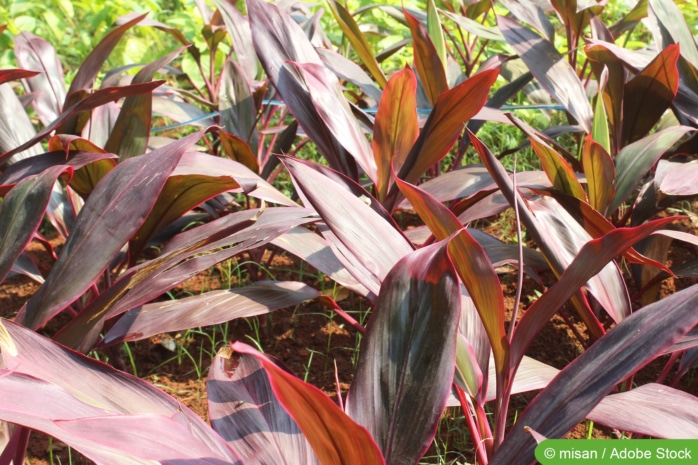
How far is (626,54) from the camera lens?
1.48 m

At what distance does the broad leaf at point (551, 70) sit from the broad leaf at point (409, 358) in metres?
0.92

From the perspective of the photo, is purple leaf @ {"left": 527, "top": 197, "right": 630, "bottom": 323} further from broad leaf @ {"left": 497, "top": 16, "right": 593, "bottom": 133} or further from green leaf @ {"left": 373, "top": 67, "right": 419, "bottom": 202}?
broad leaf @ {"left": 497, "top": 16, "right": 593, "bottom": 133}

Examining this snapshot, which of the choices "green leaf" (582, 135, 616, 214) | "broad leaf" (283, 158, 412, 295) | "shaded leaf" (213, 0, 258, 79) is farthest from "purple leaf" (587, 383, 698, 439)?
"shaded leaf" (213, 0, 258, 79)

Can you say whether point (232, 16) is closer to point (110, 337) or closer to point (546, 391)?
point (110, 337)

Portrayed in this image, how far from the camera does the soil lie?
1.24 meters

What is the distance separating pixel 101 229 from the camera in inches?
39.0

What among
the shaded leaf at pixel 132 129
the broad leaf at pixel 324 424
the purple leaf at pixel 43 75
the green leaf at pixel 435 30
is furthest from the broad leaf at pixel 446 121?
the purple leaf at pixel 43 75

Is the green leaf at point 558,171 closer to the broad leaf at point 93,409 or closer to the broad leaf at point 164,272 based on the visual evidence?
the broad leaf at point 164,272

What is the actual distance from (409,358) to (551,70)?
3.37ft

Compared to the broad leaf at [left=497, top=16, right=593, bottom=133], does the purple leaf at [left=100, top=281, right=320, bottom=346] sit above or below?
below

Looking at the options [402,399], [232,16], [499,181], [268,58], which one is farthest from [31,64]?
[402,399]

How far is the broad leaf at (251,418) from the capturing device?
0.80 metres

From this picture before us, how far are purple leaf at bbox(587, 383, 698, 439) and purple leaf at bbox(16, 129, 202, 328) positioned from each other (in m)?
0.62

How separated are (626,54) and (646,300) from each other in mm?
490
